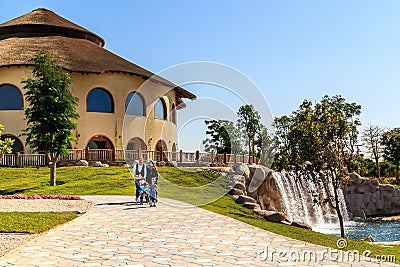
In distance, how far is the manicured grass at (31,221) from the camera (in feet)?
33.6

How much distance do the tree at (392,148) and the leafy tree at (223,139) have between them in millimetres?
23339

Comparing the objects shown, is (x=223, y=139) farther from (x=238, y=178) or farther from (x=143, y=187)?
(x=143, y=187)

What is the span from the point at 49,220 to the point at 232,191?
9.66 metres

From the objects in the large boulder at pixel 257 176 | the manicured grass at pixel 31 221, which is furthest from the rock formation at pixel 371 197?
the manicured grass at pixel 31 221

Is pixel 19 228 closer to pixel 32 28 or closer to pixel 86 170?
pixel 86 170

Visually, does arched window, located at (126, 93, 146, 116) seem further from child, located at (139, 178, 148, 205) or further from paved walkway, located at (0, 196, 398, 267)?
paved walkway, located at (0, 196, 398, 267)

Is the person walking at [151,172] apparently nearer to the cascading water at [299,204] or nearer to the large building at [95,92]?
the cascading water at [299,204]

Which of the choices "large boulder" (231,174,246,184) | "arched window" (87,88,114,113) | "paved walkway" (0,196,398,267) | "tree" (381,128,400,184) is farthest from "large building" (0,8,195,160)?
"tree" (381,128,400,184)

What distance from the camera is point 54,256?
7.98 metres

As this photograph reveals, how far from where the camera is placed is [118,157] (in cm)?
2933

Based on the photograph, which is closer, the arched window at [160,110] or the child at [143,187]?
the child at [143,187]

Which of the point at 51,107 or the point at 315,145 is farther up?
the point at 51,107

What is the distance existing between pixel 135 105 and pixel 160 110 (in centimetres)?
275

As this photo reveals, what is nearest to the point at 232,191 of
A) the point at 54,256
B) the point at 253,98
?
the point at 253,98
